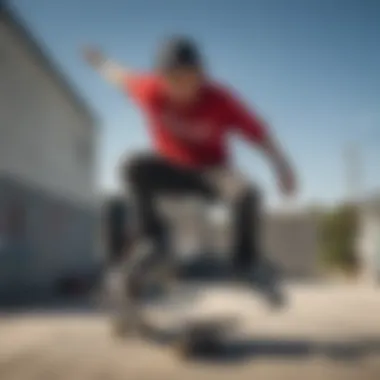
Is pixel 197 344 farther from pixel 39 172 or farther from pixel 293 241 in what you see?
pixel 293 241

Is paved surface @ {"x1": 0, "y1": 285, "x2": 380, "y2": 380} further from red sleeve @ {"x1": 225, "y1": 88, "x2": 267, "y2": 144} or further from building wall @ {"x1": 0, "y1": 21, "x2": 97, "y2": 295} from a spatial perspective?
building wall @ {"x1": 0, "y1": 21, "x2": 97, "y2": 295}

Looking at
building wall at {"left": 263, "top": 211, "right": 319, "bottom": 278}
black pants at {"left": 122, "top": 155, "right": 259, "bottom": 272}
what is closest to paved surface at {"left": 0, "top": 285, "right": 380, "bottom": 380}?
black pants at {"left": 122, "top": 155, "right": 259, "bottom": 272}

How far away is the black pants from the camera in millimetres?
2508

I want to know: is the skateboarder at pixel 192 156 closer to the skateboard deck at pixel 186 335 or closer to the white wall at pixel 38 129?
the skateboard deck at pixel 186 335

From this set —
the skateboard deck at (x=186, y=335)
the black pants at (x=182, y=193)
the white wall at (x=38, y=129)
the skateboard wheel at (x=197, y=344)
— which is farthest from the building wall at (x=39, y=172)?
the skateboard wheel at (x=197, y=344)

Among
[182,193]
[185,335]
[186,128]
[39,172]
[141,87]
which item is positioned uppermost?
[39,172]

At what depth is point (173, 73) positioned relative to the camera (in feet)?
8.09

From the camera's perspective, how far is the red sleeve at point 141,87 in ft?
8.56

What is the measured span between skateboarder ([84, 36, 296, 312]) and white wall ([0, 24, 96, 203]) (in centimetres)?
635

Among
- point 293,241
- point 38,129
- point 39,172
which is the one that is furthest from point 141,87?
point 293,241

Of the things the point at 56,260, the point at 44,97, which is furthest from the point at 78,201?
the point at 44,97

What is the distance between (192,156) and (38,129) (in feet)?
28.4

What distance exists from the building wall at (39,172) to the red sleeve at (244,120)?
6527mm

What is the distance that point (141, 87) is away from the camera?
263 centimetres
